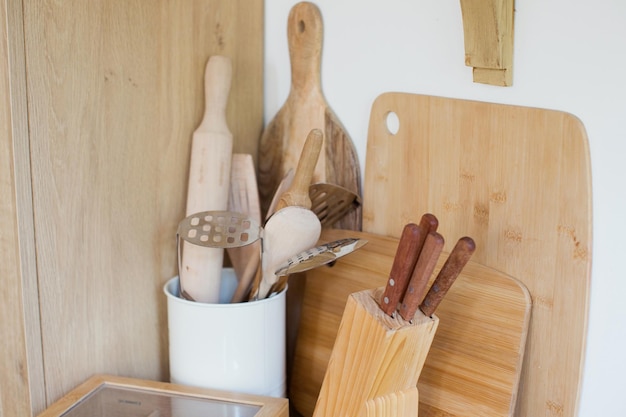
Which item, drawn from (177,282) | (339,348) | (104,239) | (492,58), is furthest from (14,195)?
(492,58)

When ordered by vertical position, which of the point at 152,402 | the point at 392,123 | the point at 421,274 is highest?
the point at 392,123

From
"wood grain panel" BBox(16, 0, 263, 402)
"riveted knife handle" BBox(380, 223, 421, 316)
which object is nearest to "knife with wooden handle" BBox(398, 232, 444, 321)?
"riveted knife handle" BBox(380, 223, 421, 316)

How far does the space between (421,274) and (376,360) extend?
11 centimetres

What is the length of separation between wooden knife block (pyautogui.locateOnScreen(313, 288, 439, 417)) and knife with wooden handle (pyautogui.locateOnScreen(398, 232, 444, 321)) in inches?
0.6

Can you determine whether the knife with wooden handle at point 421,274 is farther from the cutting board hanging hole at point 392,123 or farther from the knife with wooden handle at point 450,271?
the cutting board hanging hole at point 392,123

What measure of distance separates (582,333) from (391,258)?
236 mm

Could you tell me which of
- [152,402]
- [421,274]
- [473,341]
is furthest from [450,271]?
[152,402]

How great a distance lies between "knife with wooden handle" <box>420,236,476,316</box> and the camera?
69 cm

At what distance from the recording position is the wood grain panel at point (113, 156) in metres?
0.82

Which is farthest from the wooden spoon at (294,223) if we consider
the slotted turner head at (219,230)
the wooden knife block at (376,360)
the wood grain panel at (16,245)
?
the wood grain panel at (16,245)

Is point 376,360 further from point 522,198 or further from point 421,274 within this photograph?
point 522,198

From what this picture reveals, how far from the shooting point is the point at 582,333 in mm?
783

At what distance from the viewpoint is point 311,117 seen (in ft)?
3.33

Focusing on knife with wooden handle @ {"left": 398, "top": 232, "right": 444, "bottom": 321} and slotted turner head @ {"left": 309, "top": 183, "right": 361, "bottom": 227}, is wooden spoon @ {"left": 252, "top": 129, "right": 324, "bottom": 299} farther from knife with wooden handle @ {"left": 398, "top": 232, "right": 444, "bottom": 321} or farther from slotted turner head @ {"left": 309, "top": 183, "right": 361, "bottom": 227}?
knife with wooden handle @ {"left": 398, "top": 232, "right": 444, "bottom": 321}
